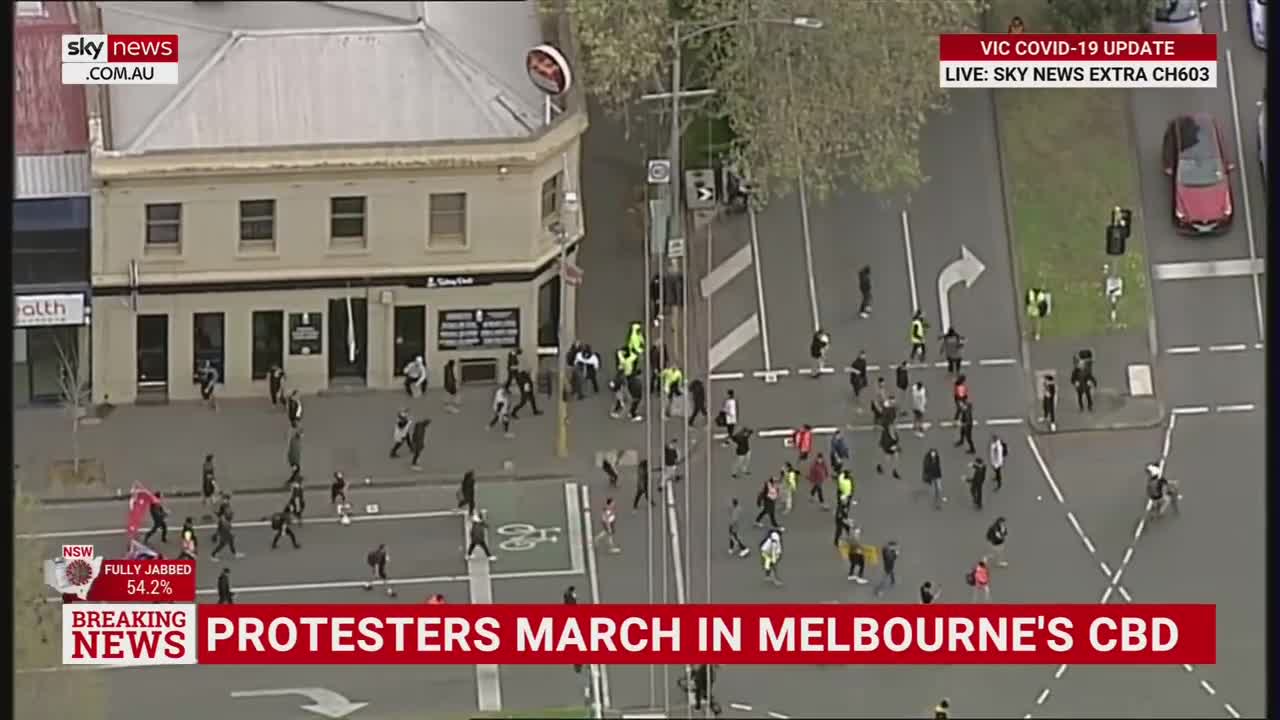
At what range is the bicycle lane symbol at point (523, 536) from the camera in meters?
12.4

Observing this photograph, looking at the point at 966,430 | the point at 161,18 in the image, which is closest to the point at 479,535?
the point at 966,430

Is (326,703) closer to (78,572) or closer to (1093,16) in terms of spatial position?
(78,572)

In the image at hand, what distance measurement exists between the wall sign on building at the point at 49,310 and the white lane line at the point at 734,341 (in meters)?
2.95

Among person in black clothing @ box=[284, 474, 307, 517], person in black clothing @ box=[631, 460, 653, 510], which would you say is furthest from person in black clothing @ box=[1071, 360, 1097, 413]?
person in black clothing @ box=[284, 474, 307, 517]

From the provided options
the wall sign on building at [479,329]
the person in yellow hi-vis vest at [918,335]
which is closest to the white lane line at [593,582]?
the wall sign on building at [479,329]

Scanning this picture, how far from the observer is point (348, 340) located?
40.0 feet

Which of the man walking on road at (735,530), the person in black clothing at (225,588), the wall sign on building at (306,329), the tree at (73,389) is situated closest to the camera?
the person in black clothing at (225,588)

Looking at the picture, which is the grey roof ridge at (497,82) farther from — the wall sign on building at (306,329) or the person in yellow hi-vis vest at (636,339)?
the wall sign on building at (306,329)

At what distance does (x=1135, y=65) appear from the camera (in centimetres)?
1175

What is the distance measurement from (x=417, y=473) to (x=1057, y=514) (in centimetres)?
314

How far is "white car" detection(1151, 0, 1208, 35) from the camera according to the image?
1192cm

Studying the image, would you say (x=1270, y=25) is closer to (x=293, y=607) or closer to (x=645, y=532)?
(x=645, y=532)

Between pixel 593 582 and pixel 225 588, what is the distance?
172 centimetres

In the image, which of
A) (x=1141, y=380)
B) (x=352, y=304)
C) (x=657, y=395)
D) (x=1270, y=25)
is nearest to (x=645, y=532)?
(x=657, y=395)
